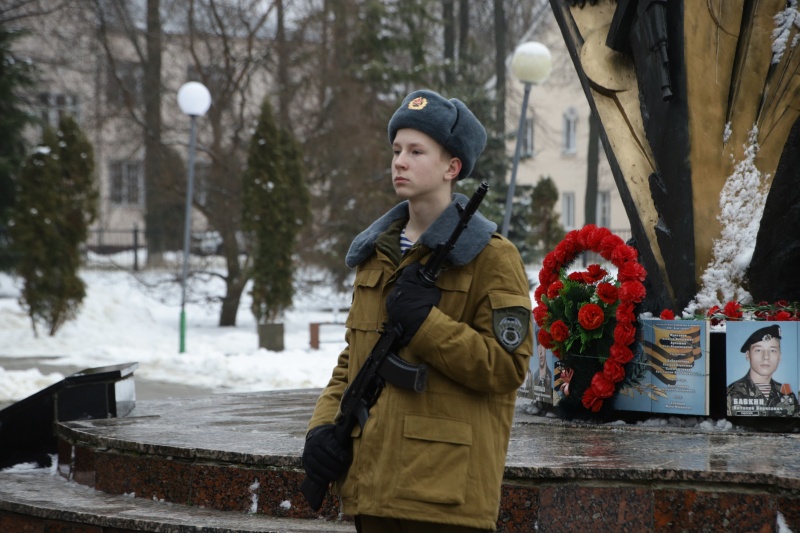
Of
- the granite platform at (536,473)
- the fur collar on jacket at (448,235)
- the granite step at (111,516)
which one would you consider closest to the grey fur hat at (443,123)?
the fur collar on jacket at (448,235)

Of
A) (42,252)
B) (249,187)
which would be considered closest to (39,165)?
(42,252)

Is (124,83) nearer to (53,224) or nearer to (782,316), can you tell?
(53,224)

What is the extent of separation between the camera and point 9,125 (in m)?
23.4

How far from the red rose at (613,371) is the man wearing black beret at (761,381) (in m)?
0.63

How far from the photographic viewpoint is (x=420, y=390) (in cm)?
286

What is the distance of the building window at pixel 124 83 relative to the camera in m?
24.2

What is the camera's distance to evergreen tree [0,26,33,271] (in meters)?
23.0

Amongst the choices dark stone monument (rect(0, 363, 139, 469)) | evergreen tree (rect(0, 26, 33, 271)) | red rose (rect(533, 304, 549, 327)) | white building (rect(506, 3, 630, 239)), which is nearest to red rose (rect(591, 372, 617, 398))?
red rose (rect(533, 304, 549, 327))

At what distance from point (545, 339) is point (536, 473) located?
1.94 m

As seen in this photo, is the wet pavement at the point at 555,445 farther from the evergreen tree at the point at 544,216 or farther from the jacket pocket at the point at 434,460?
the evergreen tree at the point at 544,216

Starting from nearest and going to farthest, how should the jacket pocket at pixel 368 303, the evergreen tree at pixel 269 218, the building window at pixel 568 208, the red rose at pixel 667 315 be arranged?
the jacket pocket at pixel 368 303, the red rose at pixel 667 315, the evergreen tree at pixel 269 218, the building window at pixel 568 208

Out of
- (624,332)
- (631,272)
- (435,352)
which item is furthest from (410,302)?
(631,272)

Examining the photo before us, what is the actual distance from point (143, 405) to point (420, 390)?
5684mm

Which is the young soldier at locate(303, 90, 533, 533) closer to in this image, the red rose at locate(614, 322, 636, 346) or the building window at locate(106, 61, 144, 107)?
the red rose at locate(614, 322, 636, 346)
